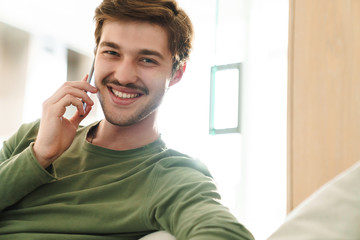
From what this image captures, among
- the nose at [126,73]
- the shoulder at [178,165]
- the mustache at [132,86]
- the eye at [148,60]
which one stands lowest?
the shoulder at [178,165]

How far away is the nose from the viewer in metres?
1.24

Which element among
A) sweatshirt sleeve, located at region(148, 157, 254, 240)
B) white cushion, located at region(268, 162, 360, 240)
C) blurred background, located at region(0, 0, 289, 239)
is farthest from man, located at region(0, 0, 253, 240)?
blurred background, located at region(0, 0, 289, 239)

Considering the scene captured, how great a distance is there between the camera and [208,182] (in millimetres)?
1010

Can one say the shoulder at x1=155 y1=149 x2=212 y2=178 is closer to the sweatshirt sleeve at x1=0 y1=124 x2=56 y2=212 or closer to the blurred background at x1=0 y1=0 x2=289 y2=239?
the sweatshirt sleeve at x1=0 y1=124 x2=56 y2=212

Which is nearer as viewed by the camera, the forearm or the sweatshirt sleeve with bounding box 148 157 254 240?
the sweatshirt sleeve with bounding box 148 157 254 240

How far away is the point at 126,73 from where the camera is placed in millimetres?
1244

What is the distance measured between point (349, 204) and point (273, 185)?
1502 mm

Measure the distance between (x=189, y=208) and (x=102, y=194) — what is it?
0.89 ft

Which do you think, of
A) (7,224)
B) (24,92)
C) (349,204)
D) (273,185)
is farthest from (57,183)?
(24,92)

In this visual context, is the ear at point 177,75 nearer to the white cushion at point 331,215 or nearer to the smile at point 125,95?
the smile at point 125,95

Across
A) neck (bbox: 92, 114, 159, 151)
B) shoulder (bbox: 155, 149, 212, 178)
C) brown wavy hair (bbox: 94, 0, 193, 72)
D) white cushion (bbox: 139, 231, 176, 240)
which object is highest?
brown wavy hair (bbox: 94, 0, 193, 72)

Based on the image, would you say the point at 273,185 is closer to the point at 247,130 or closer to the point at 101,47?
the point at 247,130

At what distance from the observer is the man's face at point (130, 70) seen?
4.11 feet

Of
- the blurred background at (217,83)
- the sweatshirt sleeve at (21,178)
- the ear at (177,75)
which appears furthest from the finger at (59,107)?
the blurred background at (217,83)
